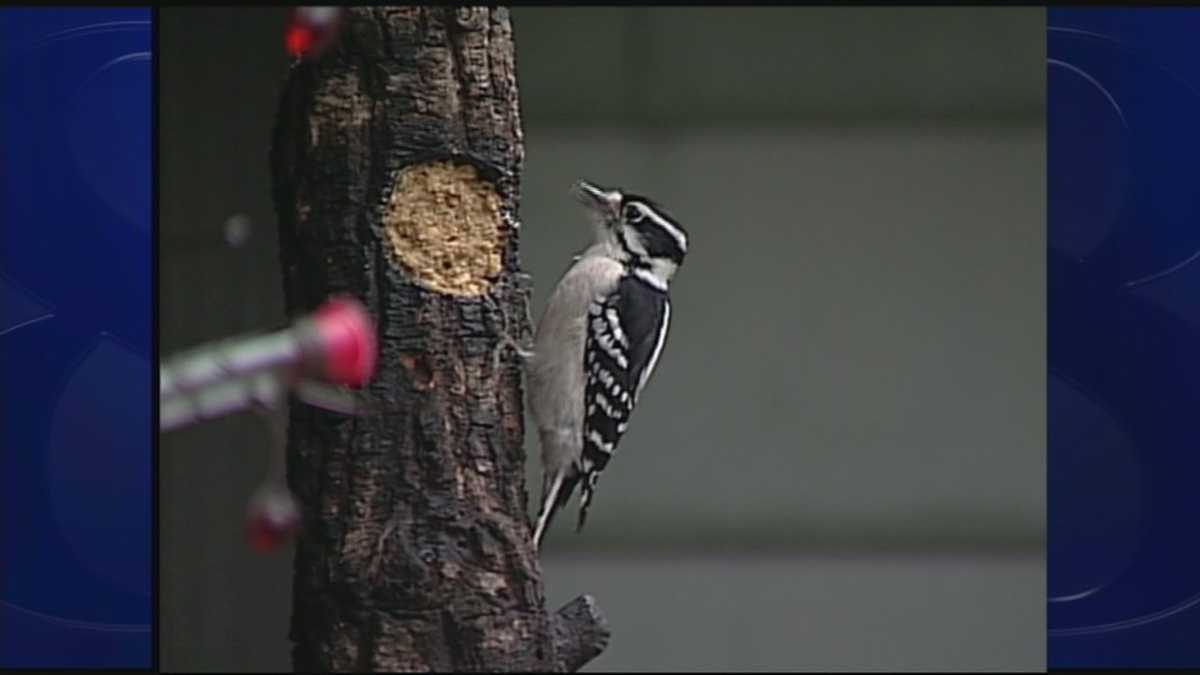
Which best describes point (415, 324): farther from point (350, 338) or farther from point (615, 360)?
point (615, 360)

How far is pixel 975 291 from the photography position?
384 centimetres

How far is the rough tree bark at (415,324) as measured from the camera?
11.5 ft

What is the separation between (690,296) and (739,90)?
1.31ft

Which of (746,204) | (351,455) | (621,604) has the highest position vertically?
(746,204)

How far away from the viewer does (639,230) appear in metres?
3.72

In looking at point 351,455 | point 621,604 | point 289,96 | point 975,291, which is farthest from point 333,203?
point 975,291

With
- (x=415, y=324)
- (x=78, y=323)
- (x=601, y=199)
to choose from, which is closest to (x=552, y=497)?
(x=415, y=324)

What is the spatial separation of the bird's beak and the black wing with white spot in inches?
5.0

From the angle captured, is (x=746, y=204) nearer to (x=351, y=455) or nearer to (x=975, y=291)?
(x=975, y=291)
